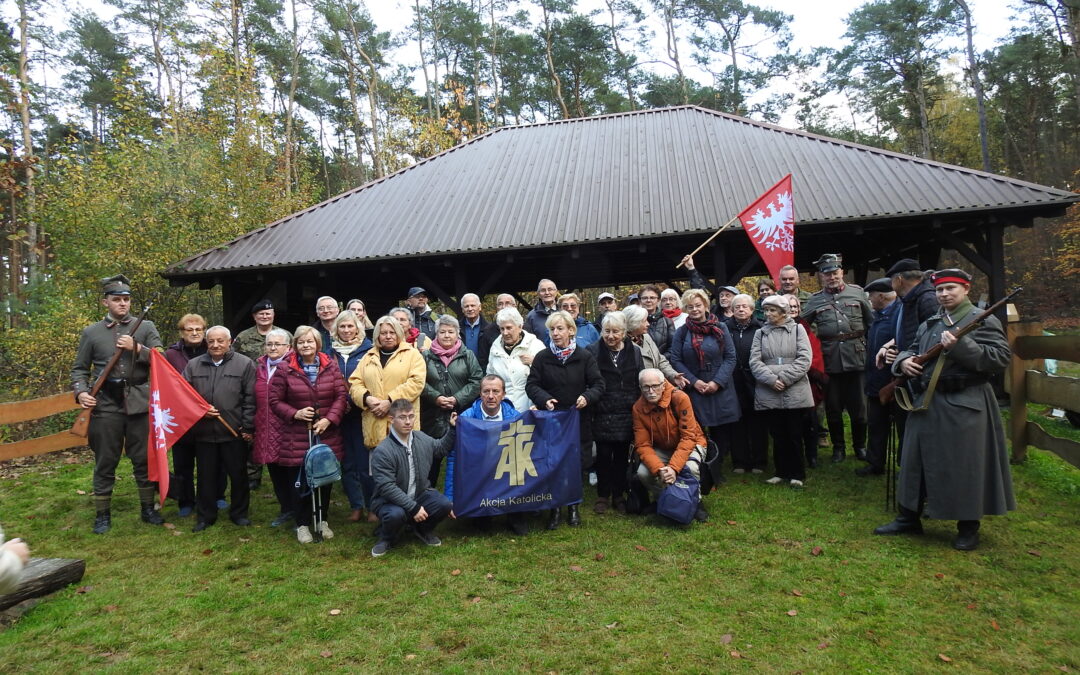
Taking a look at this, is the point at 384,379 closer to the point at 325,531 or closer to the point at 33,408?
the point at 325,531

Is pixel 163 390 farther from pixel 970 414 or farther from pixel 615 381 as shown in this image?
pixel 970 414

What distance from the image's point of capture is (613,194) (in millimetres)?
9312

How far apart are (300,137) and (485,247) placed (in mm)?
19420

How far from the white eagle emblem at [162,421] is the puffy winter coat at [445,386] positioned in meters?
1.98

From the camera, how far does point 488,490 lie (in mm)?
4516

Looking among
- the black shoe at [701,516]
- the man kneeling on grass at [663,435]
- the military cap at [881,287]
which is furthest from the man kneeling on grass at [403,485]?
the military cap at [881,287]

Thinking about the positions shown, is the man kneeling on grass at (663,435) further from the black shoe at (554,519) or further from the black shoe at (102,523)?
the black shoe at (102,523)

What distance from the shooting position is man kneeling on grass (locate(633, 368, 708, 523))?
454 centimetres

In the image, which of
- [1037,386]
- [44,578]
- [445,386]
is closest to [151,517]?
[44,578]

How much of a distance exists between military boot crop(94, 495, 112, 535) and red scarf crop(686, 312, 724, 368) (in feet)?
17.2

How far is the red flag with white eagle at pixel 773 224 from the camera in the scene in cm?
712

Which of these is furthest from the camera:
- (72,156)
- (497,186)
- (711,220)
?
(72,156)

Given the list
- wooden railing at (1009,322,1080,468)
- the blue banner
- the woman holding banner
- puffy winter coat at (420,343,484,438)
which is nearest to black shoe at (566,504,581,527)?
the woman holding banner

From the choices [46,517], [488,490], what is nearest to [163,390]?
[46,517]
